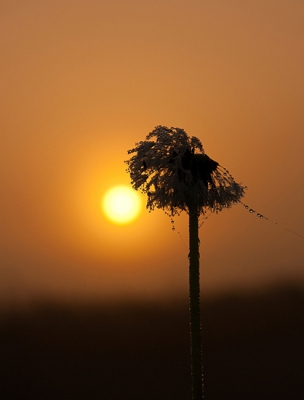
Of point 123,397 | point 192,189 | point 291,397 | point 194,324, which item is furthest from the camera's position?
point 123,397

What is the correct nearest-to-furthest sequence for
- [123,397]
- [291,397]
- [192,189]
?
[192,189]
[291,397]
[123,397]

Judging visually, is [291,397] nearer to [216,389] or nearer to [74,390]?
[216,389]

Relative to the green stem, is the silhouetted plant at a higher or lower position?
higher

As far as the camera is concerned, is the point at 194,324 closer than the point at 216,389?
Yes

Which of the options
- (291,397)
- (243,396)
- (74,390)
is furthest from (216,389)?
(74,390)

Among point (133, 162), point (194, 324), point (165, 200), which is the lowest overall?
point (194, 324)

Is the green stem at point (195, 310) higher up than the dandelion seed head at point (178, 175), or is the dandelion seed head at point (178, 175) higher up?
the dandelion seed head at point (178, 175)

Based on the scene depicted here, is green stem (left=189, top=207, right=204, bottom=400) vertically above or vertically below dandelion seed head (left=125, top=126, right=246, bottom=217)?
below

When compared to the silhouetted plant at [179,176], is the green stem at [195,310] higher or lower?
lower
